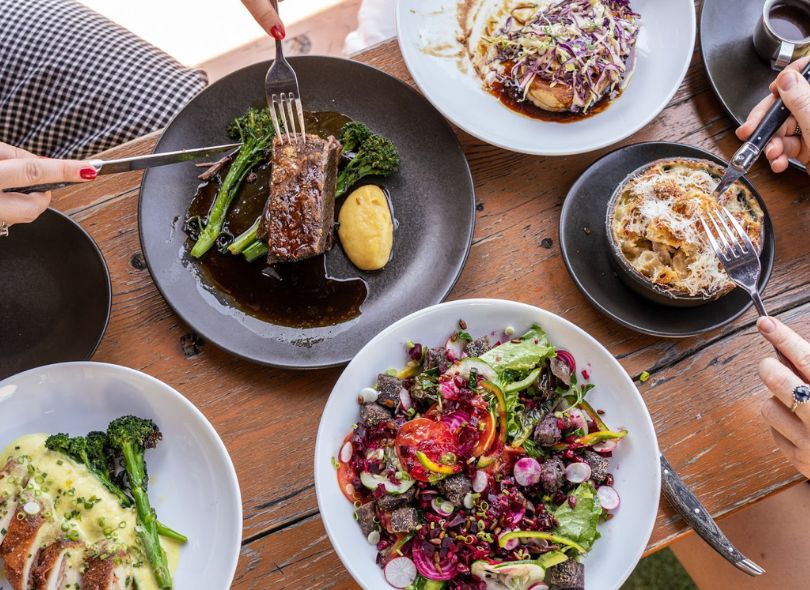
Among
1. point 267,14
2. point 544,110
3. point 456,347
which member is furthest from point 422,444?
point 267,14

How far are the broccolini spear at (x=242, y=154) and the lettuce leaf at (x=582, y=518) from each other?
5.84ft

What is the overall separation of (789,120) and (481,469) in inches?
77.0

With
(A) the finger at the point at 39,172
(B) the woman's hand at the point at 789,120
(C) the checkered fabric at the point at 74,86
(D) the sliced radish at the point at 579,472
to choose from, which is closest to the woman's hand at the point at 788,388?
(D) the sliced radish at the point at 579,472

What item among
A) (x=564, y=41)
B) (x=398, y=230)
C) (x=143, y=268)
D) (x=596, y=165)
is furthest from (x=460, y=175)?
(x=143, y=268)

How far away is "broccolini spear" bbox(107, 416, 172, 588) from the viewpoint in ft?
8.12

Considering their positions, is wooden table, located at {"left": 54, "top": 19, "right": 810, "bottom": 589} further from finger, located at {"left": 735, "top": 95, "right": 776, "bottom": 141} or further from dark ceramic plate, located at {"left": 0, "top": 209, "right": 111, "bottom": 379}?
finger, located at {"left": 735, "top": 95, "right": 776, "bottom": 141}

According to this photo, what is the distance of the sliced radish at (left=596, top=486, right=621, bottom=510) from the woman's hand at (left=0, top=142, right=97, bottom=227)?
220 centimetres

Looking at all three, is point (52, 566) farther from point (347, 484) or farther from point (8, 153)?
point (8, 153)

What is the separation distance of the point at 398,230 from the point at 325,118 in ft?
1.99

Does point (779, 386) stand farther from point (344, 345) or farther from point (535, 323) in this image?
point (344, 345)

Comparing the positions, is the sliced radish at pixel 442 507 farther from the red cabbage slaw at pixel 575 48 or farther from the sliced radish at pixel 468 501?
the red cabbage slaw at pixel 575 48

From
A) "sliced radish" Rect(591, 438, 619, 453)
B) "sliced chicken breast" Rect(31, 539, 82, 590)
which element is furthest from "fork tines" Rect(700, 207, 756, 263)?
"sliced chicken breast" Rect(31, 539, 82, 590)

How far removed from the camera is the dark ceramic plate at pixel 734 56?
3066 mm

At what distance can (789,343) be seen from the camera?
247 cm
